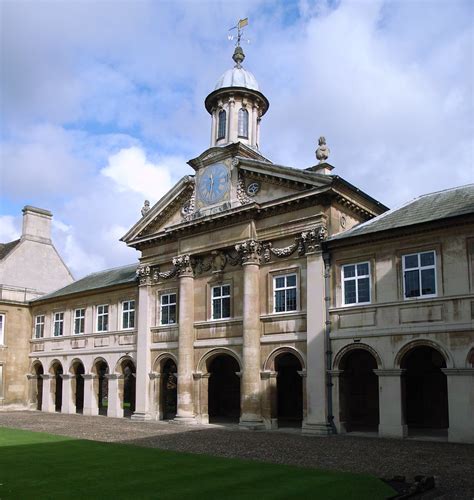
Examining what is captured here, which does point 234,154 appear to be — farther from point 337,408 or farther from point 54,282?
point 54,282

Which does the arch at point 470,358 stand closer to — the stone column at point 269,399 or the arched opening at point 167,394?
the stone column at point 269,399

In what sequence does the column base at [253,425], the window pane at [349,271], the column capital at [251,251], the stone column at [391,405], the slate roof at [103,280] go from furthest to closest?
1. the slate roof at [103,280]
2. the column capital at [251,251]
3. the column base at [253,425]
4. the window pane at [349,271]
5. the stone column at [391,405]

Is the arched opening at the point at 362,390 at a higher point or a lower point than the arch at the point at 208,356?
lower

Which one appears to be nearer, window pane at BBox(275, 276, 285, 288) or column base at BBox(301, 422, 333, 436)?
column base at BBox(301, 422, 333, 436)

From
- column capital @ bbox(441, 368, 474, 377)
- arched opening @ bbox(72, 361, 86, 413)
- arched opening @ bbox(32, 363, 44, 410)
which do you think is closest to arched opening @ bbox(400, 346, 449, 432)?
column capital @ bbox(441, 368, 474, 377)

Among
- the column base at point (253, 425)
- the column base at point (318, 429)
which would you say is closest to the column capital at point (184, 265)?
the column base at point (253, 425)

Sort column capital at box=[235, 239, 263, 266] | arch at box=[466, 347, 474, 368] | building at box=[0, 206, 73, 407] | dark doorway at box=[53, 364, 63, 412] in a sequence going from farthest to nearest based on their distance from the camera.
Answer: building at box=[0, 206, 73, 407] < dark doorway at box=[53, 364, 63, 412] < column capital at box=[235, 239, 263, 266] < arch at box=[466, 347, 474, 368]

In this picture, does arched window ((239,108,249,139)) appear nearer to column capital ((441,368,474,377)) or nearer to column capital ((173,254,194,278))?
column capital ((173,254,194,278))

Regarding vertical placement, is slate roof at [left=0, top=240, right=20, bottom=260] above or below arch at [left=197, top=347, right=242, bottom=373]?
above

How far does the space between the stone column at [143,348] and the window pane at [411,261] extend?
15393 mm

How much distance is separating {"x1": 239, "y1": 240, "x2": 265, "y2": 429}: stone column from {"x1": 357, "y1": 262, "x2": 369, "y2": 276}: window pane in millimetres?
5140

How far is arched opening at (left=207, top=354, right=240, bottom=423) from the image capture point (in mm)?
34688

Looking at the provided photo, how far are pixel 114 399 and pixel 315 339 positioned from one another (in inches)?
604

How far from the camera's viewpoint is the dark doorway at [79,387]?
39750mm
